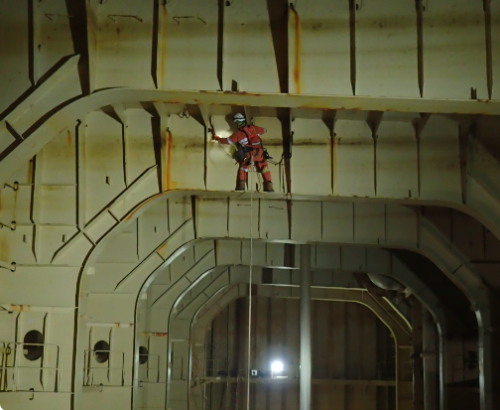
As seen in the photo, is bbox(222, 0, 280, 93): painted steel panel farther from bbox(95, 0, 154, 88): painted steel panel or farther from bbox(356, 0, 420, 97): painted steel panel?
bbox(356, 0, 420, 97): painted steel panel

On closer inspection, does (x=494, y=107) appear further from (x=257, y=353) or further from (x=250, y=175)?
(x=257, y=353)

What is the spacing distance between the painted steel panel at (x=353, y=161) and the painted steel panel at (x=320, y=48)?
12.0ft

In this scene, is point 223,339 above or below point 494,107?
below

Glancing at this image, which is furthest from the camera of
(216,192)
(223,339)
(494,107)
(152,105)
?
(223,339)

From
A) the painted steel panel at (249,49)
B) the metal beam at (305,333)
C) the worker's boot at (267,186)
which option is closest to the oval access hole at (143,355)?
the metal beam at (305,333)

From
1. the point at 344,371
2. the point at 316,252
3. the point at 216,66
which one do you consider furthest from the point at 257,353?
the point at 216,66

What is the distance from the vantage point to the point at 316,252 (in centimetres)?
2158

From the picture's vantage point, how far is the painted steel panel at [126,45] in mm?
10188

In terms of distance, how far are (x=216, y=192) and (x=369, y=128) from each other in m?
3.06

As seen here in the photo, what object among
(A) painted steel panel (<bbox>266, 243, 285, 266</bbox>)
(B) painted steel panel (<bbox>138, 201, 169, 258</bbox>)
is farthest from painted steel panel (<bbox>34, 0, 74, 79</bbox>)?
(A) painted steel panel (<bbox>266, 243, 285, 266</bbox>)

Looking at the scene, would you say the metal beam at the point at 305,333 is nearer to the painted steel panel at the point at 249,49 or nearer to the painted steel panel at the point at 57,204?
the painted steel panel at the point at 57,204

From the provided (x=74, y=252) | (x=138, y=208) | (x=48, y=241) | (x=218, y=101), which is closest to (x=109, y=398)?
(x=74, y=252)

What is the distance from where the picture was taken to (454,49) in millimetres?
10008

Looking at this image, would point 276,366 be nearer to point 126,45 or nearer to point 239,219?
point 239,219
